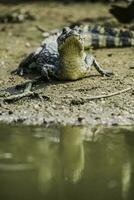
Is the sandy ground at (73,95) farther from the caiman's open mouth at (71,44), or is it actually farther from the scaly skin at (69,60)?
the caiman's open mouth at (71,44)

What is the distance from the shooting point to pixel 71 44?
941 cm

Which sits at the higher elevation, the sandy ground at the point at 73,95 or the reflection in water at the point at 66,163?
the reflection in water at the point at 66,163

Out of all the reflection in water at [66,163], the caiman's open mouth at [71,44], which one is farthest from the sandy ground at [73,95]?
the caiman's open mouth at [71,44]

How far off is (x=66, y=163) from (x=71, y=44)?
322cm

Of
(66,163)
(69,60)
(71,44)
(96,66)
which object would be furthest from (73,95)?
(66,163)

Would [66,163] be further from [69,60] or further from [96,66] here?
[96,66]

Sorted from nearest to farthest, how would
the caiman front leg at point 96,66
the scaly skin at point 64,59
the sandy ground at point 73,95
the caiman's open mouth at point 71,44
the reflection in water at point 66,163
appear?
the reflection in water at point 66,163 → the sandy ground at point 73,95 → the caiman's open mouth at point 71,44 → the scaly skin at point 64,59 → the caiman front leg at point 96,66

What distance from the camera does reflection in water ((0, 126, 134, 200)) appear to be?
223 inches

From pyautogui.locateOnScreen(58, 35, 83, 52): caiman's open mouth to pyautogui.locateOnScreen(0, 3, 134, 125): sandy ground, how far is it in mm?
508

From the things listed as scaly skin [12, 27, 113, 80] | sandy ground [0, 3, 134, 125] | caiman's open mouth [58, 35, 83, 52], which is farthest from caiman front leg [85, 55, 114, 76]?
→ caiman's open mouth [58, 35, 83, 52]

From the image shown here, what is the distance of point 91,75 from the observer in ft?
33.1

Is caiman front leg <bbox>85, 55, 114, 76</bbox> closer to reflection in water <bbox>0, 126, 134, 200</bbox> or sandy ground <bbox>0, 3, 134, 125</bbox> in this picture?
sandy ground <bbox>0, 3, 134, 125</bbox>

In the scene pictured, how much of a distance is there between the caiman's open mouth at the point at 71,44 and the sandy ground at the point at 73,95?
0.51 m

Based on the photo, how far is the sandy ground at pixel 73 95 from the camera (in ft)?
26.6
